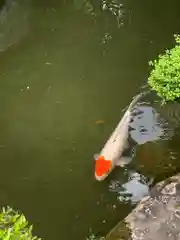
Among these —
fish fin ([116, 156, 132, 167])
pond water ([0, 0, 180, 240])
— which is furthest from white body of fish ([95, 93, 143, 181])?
pond water ([0, 0, 180, 240])

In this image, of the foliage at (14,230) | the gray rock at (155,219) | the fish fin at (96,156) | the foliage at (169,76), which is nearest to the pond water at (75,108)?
the fish fin at (96,156)

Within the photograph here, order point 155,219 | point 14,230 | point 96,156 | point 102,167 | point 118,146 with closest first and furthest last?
point 14,230
point 155,219
point 102,167
point 118,146
point 96,156

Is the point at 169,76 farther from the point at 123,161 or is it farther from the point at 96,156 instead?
the point at 96,156

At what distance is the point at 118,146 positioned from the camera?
729cm

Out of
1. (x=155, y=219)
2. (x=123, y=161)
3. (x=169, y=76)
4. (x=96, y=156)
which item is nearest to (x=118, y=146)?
(x=123, y=161)

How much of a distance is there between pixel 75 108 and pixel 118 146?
155 cm

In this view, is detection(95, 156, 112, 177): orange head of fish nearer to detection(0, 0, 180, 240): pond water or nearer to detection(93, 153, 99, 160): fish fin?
detection(0, 0, 180, 240): pond water

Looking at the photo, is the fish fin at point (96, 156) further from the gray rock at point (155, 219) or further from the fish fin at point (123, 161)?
the gray rock at point (155, 219)

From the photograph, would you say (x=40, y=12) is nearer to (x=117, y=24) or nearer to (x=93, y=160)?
(x=117, y=24)

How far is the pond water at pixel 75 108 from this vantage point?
6992 millimetres

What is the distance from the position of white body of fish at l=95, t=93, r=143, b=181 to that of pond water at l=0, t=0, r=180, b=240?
15 centimetres

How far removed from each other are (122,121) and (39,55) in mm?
3236

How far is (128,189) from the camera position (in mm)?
7020

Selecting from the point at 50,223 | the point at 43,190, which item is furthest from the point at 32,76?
the point at 50,223
